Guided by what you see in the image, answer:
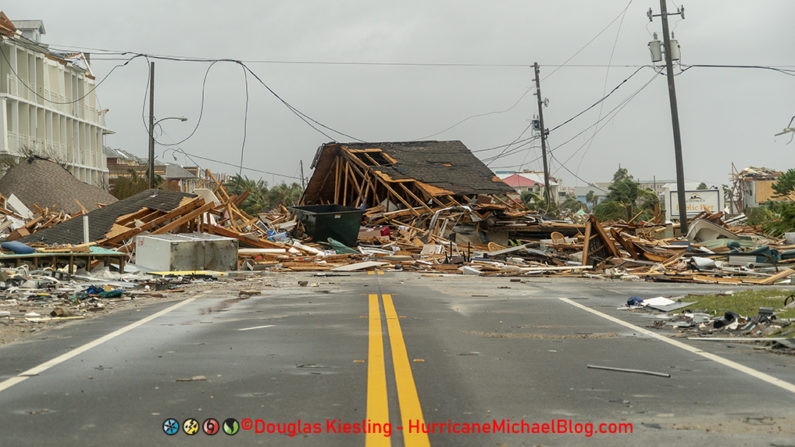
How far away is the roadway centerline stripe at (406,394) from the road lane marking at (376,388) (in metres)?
0.11

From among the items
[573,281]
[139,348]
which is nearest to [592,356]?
[139,348]

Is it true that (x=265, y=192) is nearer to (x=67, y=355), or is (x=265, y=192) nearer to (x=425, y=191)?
(x=425, y=191)

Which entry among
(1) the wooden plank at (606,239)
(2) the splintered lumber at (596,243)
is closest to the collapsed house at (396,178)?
(2) the splintered lumber at (596,243)

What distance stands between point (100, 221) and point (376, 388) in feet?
69.0

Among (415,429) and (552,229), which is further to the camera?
(552,229)

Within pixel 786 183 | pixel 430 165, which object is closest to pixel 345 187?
pixel 430 165

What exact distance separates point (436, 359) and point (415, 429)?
2548 millimetres

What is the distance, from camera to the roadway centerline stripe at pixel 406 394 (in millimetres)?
4805

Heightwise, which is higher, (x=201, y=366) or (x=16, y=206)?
(x=16, y=206)

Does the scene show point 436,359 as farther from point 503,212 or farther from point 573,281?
point 503,212

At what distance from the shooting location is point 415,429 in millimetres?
4988

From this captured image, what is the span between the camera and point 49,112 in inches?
2539

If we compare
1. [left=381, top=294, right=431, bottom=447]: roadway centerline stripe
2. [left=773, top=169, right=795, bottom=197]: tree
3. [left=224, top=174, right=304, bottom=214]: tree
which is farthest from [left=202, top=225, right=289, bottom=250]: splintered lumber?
[left=224, top=174, right=304, bottom=214]: tree

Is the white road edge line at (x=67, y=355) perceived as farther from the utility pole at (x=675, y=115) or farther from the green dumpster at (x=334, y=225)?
the utility pole at (x=675, y=115)
